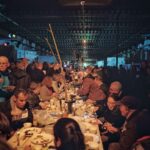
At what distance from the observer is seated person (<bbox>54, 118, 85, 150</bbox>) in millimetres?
2209

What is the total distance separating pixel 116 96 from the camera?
16.7ft

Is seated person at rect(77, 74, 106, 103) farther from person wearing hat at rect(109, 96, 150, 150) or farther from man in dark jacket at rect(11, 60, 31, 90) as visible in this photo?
person wearing hat at rect(109, 96, 150, 150)

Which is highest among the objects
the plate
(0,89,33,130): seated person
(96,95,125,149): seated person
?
(0,89,33,130): seated person

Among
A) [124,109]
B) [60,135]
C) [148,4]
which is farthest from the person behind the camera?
[148,4]

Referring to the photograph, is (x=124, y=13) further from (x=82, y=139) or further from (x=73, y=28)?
(x=82, y=139)

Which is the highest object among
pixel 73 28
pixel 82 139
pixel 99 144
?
pixel 73 28

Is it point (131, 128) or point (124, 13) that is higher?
point (124, 13)

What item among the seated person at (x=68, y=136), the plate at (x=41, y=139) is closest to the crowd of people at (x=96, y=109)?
the seated person at (x=68, y=136)

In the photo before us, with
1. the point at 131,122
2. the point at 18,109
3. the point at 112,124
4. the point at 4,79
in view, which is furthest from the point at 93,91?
the point at 131,122

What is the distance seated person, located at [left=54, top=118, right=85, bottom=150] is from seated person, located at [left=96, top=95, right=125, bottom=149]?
219cm

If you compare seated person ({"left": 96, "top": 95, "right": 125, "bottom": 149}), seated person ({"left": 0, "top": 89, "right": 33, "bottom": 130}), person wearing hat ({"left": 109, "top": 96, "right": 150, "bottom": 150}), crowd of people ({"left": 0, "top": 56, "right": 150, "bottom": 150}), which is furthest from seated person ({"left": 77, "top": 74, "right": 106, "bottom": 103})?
person wearing hat ({"left": 109, "top": 96, "right": 150, "bottom": 150})

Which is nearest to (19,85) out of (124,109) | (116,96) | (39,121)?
(116,96)

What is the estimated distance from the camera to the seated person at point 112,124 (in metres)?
4.43

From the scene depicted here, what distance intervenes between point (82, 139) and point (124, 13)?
7219mm
